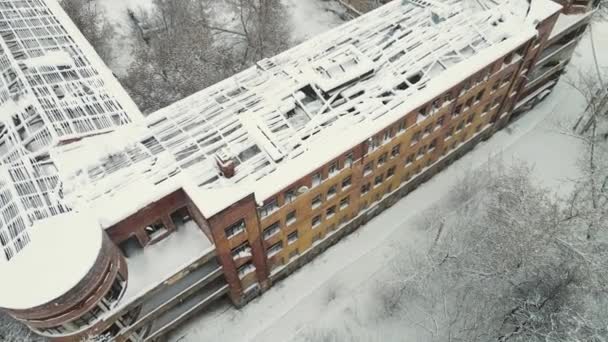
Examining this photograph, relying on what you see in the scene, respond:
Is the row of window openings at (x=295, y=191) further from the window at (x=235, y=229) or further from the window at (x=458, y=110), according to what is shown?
the window at (x=458, y=110)

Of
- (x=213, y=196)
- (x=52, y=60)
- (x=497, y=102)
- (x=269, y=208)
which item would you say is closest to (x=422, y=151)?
(x=497, y=102)

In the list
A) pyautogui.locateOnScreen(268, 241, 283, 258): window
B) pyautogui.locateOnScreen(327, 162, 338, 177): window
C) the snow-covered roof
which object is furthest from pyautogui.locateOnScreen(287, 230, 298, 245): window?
the snow-covered roof

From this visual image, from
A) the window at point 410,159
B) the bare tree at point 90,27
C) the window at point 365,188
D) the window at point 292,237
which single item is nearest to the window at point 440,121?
the window at point 410,159

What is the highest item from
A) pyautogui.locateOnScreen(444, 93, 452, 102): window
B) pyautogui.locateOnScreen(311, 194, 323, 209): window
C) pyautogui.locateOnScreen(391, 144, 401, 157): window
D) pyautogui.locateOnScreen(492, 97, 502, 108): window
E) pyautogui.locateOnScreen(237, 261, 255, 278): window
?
pyautogui.locateOnScreen(444, 93, 452, 102): window

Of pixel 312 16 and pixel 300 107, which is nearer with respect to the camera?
pixel 300 107

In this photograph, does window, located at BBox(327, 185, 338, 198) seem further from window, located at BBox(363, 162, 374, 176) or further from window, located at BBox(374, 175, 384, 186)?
window, located at BBox(374, 175, 384, 186)

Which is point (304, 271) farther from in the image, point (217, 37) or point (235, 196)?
point (217, 37)

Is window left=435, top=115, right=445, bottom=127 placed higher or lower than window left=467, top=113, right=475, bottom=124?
higher

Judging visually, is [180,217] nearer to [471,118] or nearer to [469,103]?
[469,103]
